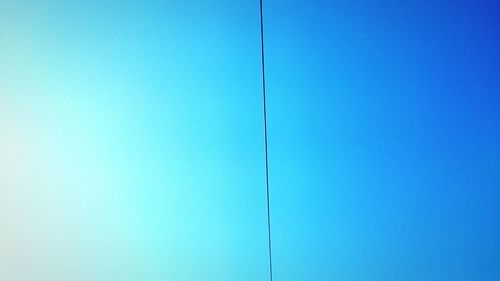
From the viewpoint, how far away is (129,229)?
1156 millimetres

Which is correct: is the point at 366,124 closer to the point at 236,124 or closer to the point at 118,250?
the point at 236,124

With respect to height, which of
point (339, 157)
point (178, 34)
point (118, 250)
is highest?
point (178, 34)

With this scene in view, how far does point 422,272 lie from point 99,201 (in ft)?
3.86

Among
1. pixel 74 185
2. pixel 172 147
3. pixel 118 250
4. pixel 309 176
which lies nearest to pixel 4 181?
pixel 74 185

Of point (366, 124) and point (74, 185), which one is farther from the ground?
point (366, 124)

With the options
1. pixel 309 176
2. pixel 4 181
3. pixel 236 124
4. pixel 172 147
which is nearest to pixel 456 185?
pixel 309 176

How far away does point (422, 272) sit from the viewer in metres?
1.17

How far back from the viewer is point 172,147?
1.12 m

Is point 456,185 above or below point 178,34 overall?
below

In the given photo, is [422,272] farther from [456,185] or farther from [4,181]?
[4,181]

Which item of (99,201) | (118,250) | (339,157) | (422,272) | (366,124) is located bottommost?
(422,272)

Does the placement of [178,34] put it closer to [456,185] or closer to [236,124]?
[236,124]

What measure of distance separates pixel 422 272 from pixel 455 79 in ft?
2.26

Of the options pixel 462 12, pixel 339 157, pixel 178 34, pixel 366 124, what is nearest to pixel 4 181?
pixel 178 34
